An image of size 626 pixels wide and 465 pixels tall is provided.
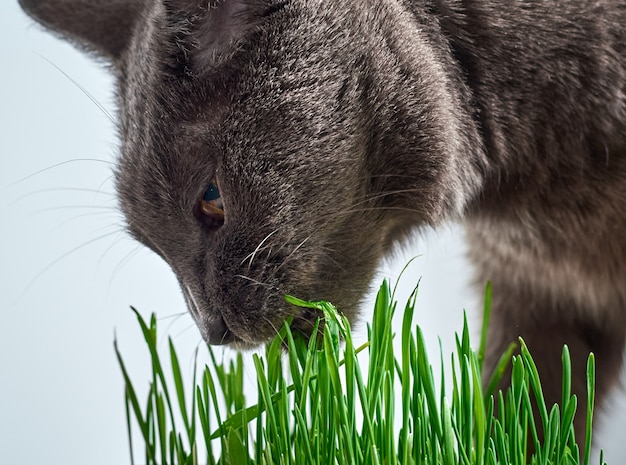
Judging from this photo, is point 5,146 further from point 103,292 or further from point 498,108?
point 498,108

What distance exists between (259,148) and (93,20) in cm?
42

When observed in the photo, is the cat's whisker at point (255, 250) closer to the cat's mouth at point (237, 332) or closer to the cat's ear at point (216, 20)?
the cat's mouth at point (237, 332)

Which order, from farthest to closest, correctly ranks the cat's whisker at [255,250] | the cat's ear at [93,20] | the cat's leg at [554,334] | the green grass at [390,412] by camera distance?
the cat's leg at [554,334]
the cat's ear at [93,20]
the cat's whisker at [255,250]
the green grass at [390,412]

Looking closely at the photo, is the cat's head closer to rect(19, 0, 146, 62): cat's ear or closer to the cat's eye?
the cat's eye

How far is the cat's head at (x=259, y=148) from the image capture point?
0.93m

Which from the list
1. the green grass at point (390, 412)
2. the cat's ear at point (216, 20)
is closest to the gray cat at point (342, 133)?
the cat's ear at point (216, 20)

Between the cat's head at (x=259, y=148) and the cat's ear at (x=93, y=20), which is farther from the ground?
the cat's ear at (x=93, y=20)

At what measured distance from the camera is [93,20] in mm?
1177

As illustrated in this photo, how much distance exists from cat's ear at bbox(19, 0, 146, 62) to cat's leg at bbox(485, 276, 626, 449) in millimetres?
760

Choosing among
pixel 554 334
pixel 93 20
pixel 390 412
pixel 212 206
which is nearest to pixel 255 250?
pixel 212 206

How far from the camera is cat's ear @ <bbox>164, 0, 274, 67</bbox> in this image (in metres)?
0.94

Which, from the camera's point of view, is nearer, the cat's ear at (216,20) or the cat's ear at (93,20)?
the cat's ear at (216,20)

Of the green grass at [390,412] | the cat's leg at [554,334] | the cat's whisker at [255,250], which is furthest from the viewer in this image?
the cat's leg at [554,334]

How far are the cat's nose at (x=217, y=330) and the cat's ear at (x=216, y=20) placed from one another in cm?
31
